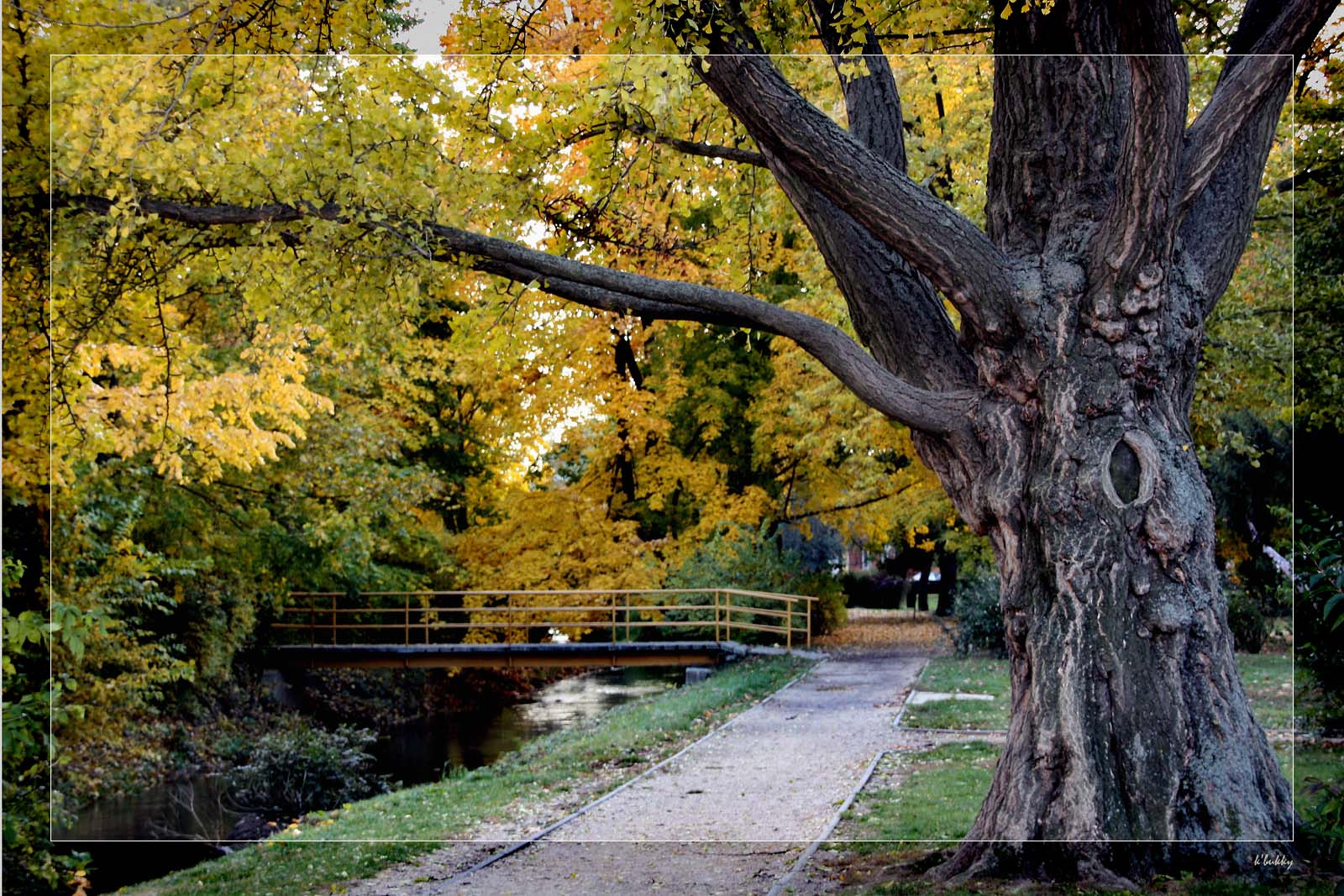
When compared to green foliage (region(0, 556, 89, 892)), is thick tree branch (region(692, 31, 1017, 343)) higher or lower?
higher

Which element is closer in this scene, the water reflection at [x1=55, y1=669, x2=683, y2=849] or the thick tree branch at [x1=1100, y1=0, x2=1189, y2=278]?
the thick tree branch at [x1=1100, y1=0, x2=1189, y2=278]

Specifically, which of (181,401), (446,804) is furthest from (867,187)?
(446,804)

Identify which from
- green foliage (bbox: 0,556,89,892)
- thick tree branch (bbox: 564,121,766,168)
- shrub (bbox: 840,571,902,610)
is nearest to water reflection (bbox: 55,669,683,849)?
green foliage (bbox: 0,556,89,892)

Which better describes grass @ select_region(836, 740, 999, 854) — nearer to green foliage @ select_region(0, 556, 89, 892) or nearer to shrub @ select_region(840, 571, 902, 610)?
green foliage @ select_region(0, 556, 89, 892)

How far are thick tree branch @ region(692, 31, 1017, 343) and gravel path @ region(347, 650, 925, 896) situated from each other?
286cm

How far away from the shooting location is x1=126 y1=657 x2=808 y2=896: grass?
594 centimetres

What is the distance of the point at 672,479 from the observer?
15.0m

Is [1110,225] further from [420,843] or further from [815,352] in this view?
[420,843]

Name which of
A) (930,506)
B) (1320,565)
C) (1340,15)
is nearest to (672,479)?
(930,506)

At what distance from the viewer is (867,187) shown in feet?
15.7

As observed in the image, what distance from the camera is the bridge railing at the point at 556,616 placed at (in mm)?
12461

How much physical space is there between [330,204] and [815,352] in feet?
8.30

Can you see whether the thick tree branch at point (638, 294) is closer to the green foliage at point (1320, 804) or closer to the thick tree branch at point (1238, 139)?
the thick tree branch at point (1238, 139)

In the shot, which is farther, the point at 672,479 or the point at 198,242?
the point at 672,479
